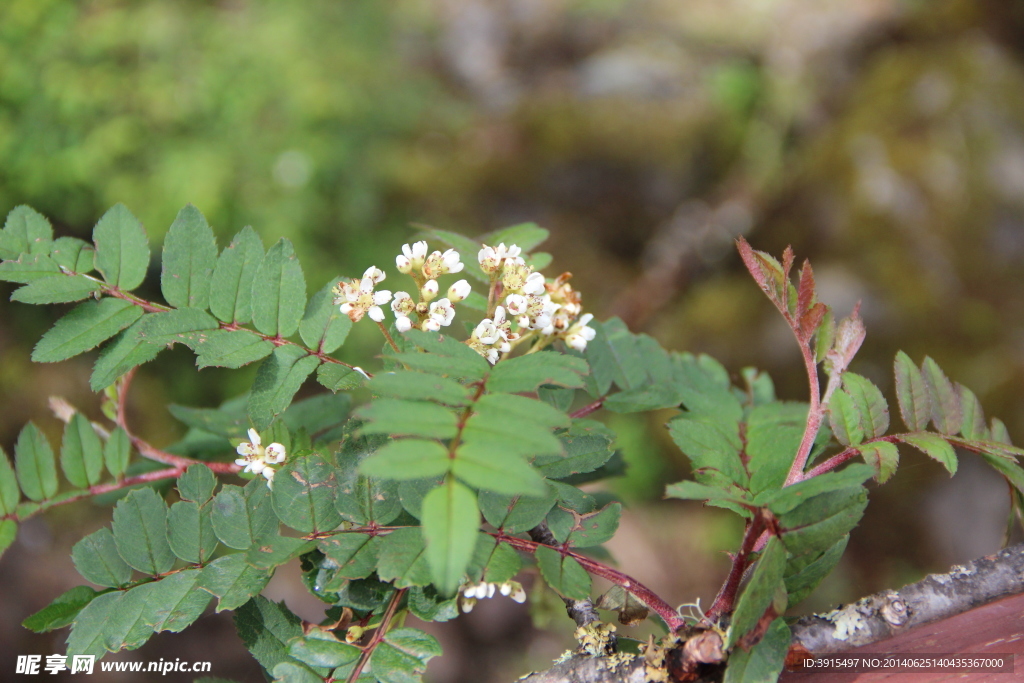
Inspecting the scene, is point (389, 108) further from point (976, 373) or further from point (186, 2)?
point (976, 373)

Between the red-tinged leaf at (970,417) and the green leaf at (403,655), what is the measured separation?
62cm

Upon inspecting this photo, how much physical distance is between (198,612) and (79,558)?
15 centimetres

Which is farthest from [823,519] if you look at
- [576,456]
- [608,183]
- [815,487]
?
[608,183]

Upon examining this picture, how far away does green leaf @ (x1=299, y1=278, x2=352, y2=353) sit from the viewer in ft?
2.38

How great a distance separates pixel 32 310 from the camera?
2350 mm

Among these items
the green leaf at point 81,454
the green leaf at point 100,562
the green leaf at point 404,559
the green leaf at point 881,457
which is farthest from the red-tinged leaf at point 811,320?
the green leaf at point 81,454

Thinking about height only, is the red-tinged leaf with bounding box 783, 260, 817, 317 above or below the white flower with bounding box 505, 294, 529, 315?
above

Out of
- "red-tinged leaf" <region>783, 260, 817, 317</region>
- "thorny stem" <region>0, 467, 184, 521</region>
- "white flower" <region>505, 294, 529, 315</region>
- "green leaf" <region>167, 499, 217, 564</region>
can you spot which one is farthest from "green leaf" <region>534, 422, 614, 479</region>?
"thorny stem" <region>0, 467, 184, 521</region>

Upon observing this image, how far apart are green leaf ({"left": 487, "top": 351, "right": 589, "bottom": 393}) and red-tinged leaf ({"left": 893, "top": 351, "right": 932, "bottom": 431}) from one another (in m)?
0.39

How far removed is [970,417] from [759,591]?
15.4 inches

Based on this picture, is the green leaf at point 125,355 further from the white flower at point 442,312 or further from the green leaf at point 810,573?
the green leaf at point 810,573

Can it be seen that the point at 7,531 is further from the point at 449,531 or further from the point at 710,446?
the point at 710,446

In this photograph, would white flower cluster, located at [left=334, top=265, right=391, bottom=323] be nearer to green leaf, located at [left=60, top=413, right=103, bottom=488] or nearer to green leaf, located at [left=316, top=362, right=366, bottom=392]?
green leaf, located at [left=316, top=362, right=366, bottom=392]

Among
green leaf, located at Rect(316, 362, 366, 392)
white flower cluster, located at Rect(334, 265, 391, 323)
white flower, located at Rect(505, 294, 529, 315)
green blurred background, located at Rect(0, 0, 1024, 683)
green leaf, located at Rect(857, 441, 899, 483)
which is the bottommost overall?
green blurred background, located at Rect(0, 0, 1024, 683)
